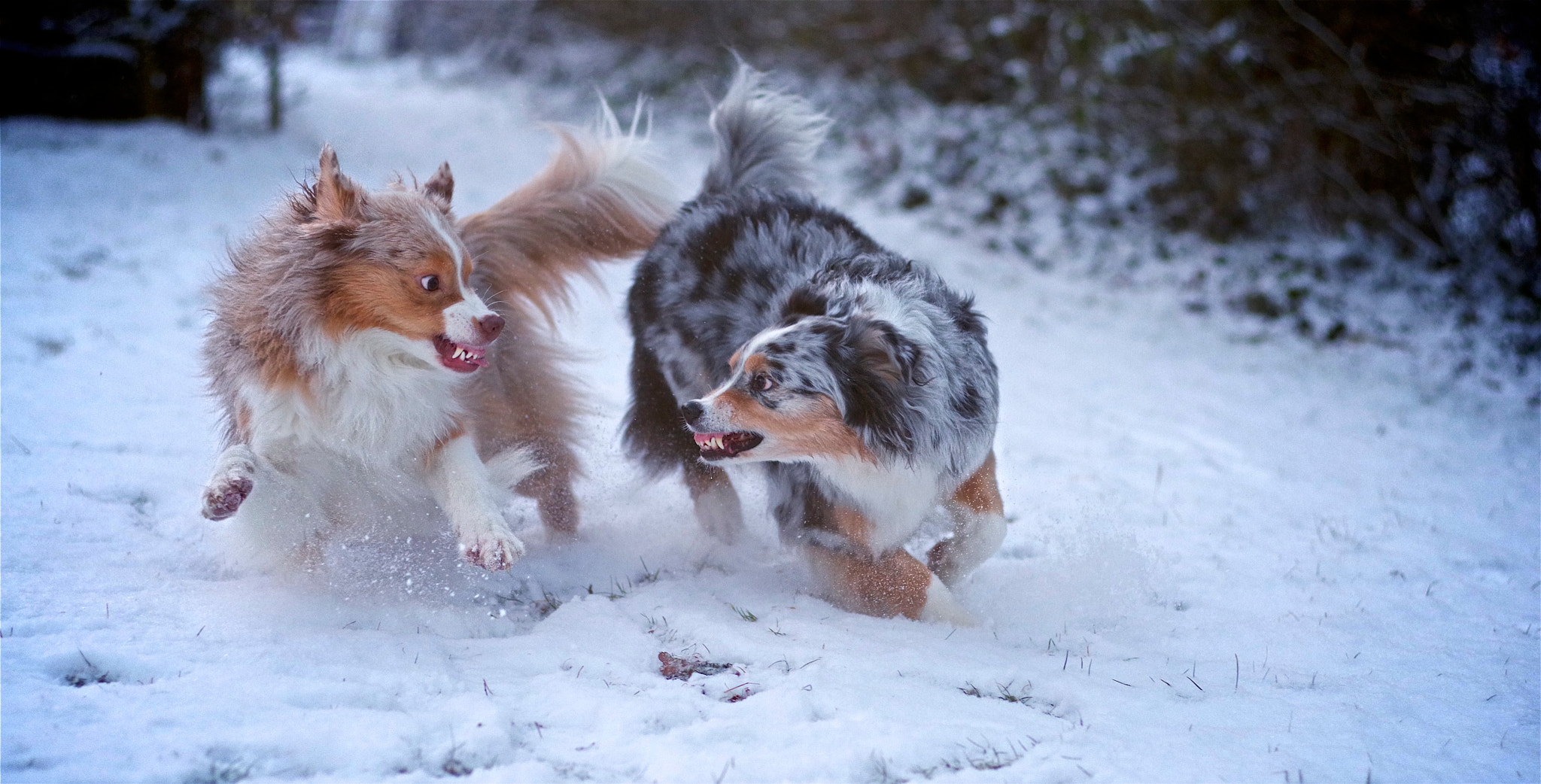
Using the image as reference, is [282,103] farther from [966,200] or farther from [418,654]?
[418,654]

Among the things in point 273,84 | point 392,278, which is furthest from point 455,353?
point 273,84

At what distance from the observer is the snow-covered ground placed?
2328mm

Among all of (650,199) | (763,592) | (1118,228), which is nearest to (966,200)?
(1118,228)

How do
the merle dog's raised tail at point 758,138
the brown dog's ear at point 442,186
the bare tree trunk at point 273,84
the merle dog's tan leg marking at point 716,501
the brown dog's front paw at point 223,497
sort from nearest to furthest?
the brown dog's front paw at point 223,497 → the brown dog's ear at point 442,186 → the merle dog's tan leg marking at point 716,501 → the merle dog's raised tail at point 758,138 → the bare tree trunk at point 273,84

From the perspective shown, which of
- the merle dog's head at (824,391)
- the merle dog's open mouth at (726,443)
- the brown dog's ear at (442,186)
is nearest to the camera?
the merle dog's head at (824,391)

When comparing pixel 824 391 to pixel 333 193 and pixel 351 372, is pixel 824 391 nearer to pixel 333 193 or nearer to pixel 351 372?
pixel 351 372

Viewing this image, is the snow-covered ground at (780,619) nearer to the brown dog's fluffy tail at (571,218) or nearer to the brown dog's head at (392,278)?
the brown dog's fluffy tail at (571,218)

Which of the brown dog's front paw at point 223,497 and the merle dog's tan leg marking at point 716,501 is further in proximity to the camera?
the merle dog's tan leg marking at point 716,501

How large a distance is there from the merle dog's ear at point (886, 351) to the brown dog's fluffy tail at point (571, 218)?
1427mm

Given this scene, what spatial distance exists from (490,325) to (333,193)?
0.60 m

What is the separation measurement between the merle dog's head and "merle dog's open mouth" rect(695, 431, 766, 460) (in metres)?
0.02

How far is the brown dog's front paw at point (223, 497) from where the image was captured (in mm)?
2719

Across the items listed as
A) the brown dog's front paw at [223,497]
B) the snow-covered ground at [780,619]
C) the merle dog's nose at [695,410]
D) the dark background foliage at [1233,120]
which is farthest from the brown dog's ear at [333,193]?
the dark background foliage at [1233,120]

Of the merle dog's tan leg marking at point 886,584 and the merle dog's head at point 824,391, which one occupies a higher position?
the merle dog's head at point 824,391
